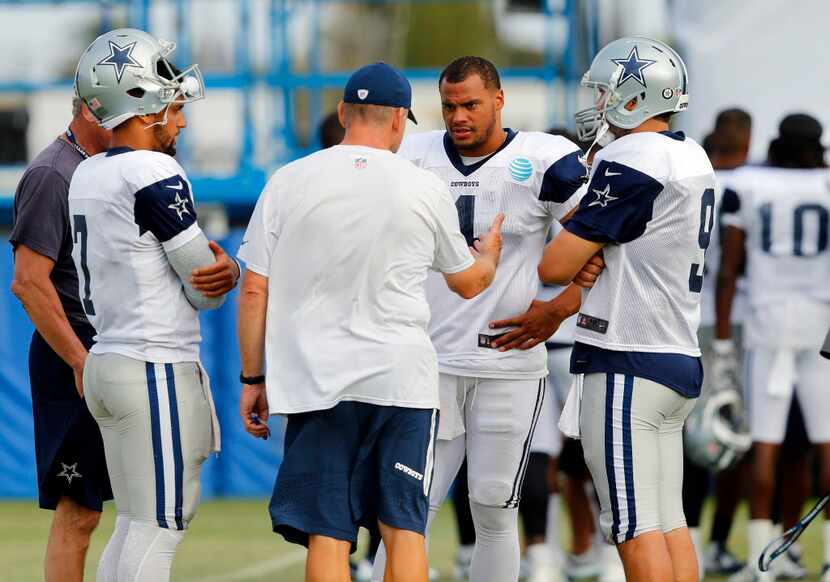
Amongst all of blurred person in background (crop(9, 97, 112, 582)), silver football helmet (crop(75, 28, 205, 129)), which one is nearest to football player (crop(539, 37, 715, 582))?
silver football helmet (crop(75, 28, 205, 129))

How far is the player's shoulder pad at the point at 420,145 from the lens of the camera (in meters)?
5.97

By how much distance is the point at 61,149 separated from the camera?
5.69 m

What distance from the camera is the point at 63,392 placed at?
225 inches

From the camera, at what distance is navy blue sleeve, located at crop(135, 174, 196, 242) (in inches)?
195

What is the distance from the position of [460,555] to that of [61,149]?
3200mm

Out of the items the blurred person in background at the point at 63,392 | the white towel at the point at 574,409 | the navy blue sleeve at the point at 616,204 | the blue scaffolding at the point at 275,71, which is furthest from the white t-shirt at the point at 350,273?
the blue scaffolding at the point at 275,71

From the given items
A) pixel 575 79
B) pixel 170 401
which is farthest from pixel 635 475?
pixel 575 79

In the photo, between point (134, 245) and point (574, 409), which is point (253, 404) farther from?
point (574, 409)

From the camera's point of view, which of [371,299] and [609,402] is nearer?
[371,299]

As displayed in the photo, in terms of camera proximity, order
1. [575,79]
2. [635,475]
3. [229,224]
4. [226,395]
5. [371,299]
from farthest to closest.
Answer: [229,224] → [575,79] → [226,395] → [635,475] → [371,299]

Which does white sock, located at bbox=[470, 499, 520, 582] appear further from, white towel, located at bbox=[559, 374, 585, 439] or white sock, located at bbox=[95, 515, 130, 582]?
white sock, located at bbox=[95, 515, 130, 582]

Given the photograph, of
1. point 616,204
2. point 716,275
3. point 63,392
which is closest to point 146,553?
point 63,392

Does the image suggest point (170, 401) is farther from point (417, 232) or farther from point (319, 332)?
point (417, 232)

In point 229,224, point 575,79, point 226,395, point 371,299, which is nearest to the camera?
point 371,299
